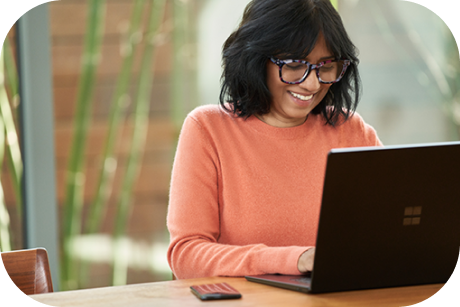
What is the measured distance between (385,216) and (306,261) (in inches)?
8.3

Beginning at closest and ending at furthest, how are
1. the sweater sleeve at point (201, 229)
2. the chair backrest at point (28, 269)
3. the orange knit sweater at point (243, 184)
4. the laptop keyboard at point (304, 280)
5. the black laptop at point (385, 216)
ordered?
the black laptop at point (385, 216) → the laptop keyboard at point (304, 280) → the sweater sleeve at point (201, 229) → the chair backrest at point (28, 269) → the orange knit sweater at point (243, 184)

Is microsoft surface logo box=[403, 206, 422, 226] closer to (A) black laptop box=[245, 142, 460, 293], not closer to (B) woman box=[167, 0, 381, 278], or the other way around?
(A) black laptop box=[245, 142, 460, 293]

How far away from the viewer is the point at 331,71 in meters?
1.49

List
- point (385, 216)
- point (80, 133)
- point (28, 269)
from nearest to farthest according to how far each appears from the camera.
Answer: point (385, 216)
point (28, 269)
point (80, 133)

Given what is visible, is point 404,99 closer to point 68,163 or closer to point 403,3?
point 403,3

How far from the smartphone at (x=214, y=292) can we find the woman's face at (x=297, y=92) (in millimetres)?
635

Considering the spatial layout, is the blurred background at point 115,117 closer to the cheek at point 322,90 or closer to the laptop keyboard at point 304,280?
the cheek at point 322,90

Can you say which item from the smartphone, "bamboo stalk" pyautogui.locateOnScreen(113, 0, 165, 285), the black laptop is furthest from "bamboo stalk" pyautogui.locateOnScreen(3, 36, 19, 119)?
the black laptop

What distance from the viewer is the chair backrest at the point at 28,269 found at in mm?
1253

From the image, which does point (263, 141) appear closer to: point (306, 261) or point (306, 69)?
point (306, 69)

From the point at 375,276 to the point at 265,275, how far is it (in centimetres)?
25

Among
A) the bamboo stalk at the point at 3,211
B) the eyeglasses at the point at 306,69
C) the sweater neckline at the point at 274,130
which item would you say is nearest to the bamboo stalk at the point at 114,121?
the bamboo stalk at the point at 3,211

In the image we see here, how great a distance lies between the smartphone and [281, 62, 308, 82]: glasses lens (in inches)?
25.7

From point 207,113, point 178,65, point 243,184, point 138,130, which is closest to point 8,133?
point 138,130
